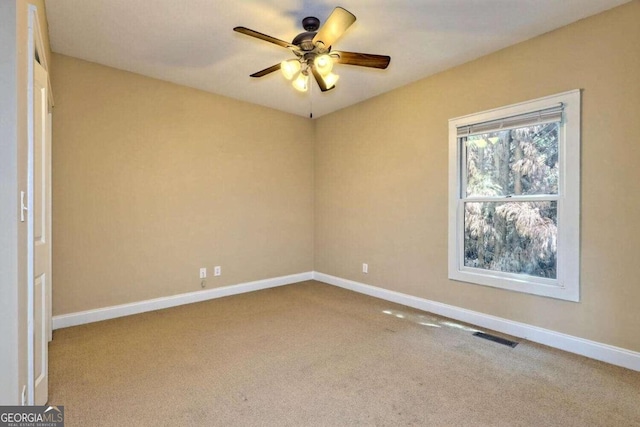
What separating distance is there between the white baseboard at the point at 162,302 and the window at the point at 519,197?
2.51 meters

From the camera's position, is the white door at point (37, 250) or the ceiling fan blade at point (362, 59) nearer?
the white door at point (37, 250)

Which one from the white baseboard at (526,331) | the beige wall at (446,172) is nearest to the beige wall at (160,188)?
the beige wall at (446,172)

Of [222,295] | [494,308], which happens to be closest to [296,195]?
[222,295]

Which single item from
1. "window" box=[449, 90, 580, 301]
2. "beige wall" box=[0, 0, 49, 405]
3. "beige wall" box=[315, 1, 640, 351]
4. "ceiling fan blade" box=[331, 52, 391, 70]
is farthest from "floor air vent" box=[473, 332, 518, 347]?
"beige wall" box=[0, 0, 49, 405]

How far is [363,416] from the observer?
1775 millimetres

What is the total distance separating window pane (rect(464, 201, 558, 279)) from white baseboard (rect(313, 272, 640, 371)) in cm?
49

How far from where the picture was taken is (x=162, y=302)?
3.67 m

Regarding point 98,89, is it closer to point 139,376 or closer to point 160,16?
point 160,16

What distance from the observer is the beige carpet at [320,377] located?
70.6 inches

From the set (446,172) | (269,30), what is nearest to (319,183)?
(446,172)

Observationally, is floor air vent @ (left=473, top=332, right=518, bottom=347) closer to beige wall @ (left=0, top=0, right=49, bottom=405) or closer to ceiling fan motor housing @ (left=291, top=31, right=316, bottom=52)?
ceiling fan motor housing @ (left=291, top=31, right=316, bottom=52)

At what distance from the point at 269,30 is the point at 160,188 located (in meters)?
2.15

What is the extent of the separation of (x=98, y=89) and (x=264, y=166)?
6.81ft

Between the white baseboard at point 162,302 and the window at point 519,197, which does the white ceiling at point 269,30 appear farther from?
the white baseboard at point 162,302
